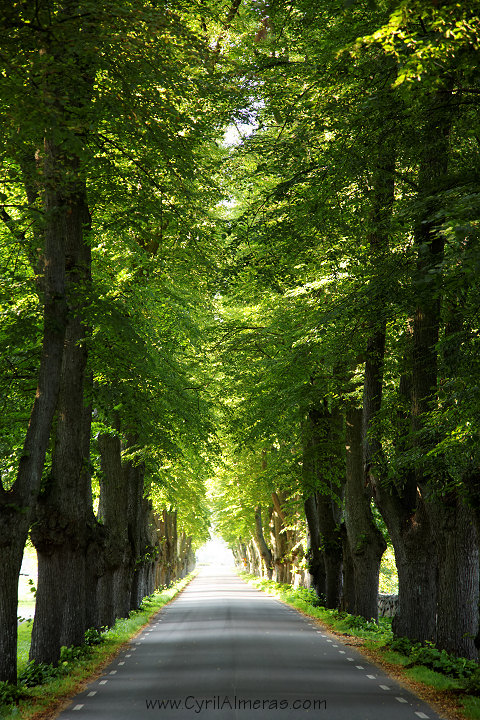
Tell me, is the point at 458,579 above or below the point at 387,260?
below

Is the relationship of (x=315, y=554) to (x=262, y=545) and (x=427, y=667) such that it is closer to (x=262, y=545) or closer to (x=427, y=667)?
(x=427, y=667)

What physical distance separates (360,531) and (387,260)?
958cm

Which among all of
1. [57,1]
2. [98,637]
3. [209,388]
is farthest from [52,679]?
[209,388]

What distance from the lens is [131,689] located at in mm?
11898

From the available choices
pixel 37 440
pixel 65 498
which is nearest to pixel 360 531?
pixel 65 498

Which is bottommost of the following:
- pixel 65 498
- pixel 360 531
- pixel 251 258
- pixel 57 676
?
pixel 57 676

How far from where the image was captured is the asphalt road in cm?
977

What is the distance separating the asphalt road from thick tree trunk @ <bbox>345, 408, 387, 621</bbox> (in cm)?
167

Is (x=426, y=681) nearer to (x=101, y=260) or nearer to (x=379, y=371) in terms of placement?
(x=379, y=371)

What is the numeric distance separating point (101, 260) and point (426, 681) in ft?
36.3

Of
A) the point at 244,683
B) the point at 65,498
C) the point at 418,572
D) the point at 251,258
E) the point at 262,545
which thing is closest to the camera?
the point at 244,683

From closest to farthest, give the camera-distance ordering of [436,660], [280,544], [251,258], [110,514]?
[436,660] < [251,258] < [110,514] < [280,544]

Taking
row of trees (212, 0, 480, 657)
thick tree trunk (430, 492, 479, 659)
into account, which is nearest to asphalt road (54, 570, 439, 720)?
thick tree trunk (430, 492, 479, 659)

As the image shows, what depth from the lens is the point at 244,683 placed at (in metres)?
12.0
